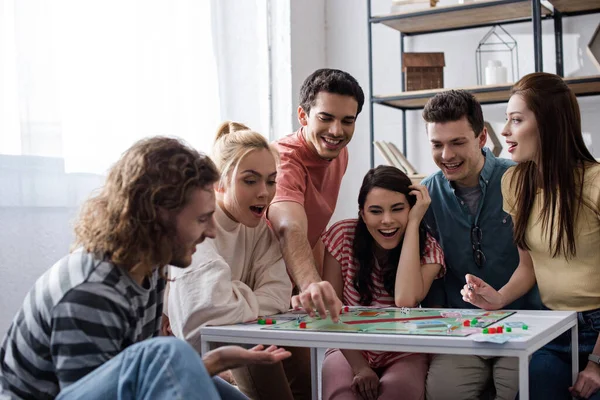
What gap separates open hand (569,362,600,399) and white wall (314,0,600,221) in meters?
1.89

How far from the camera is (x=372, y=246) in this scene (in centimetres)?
224

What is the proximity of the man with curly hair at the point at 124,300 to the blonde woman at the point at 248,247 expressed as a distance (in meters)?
0.40

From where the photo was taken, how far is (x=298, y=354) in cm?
238

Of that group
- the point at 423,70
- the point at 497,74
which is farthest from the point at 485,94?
the point at 423,70

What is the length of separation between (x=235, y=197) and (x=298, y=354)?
651mm

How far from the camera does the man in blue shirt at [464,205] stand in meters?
2.28

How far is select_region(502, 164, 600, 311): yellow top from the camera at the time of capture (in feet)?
6.31

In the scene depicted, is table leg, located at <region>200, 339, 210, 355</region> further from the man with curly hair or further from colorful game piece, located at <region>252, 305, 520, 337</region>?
the man with curly hair

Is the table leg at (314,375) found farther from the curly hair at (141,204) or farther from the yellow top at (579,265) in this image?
the curly hair at (141,204)

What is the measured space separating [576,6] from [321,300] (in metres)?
2.32

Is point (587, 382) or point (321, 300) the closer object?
point (321, 300)

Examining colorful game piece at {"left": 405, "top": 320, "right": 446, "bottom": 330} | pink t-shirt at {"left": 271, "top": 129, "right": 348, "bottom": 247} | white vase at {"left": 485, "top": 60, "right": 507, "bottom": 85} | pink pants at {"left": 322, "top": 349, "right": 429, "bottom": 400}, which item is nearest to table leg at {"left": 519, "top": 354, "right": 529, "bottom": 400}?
colorful game piece at {"left": 405, "top": 320, "right": 446, "bottom": 330}

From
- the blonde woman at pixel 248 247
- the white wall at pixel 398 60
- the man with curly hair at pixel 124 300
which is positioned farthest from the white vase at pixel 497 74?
the man with curly hair at pixel 124 300

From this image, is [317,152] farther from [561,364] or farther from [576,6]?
[576,6]
